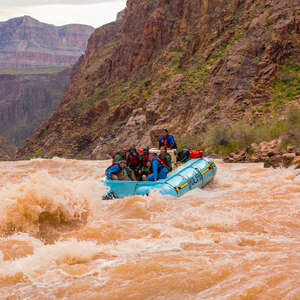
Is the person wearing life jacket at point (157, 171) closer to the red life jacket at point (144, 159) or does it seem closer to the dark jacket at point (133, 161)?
the red life jacket at point (144, 159)

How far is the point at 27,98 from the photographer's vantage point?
148m

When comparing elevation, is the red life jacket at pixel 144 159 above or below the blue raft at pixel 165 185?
above

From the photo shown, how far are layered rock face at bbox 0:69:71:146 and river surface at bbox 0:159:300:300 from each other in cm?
12036

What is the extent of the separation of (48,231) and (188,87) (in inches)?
938

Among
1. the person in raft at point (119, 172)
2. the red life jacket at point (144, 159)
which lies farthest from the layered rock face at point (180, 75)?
the person in raft at point (119, 172)

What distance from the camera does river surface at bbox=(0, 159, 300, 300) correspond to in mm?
4543

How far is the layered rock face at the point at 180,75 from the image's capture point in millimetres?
22891

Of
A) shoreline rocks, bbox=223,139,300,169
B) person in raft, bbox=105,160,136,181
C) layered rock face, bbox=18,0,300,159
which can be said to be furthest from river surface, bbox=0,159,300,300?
layered rock face, bbox=18,0,300,159

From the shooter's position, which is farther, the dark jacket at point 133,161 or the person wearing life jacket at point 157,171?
the dark jacket at point 133,161

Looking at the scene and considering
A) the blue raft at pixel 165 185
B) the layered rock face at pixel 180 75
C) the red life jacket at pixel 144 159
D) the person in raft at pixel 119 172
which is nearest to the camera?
the blue raft at pixel 165 185

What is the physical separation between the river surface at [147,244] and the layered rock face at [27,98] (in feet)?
395

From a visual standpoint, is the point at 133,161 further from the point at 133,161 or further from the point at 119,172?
the point at 119,172

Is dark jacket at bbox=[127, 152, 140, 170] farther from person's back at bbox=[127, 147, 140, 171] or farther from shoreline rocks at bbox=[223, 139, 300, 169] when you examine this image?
shoreline rocks at bbox=[223, 139, 300, 169]

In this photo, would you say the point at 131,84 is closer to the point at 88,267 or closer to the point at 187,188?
the point at 187,188
